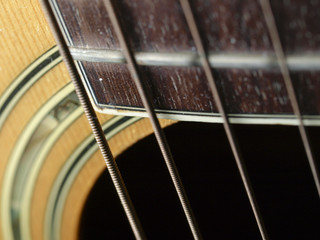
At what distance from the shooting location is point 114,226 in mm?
885

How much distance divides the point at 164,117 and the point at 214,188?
0.28 metres

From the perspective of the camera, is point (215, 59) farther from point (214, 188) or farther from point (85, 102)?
point (214, 188)

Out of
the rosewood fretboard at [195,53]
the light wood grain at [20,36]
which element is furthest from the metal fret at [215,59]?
the light wood grain at [20,36]

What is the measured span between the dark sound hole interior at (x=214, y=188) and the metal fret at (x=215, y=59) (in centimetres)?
21

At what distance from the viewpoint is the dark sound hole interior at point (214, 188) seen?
2.27ft

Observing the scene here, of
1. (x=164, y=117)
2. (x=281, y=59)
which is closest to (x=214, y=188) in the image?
(x=164, y=117)

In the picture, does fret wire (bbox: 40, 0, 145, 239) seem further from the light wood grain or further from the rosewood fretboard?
the light wood grain

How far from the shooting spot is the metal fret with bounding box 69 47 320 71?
1.42 feet

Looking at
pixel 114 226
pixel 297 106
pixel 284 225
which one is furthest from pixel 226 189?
pixel 297 106

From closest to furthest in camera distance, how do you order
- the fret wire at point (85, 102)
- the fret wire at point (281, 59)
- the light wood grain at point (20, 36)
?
the fret wire at point (281, 59)
the fret wire at point (85, 102)
the light wood grain at point (20, 36)

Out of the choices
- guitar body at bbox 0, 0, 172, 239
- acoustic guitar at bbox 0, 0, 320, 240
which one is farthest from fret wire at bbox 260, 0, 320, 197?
guitar body at bbox 0, 0, 172, 239

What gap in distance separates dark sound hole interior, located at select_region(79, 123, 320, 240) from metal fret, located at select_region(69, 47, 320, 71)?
206 mm

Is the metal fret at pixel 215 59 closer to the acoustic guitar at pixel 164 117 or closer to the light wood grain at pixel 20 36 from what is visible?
the acoustic guitar at pixel 164 117

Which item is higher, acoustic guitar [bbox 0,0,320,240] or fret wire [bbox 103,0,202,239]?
acoustic guitar [bbox 0,0,320,240]
